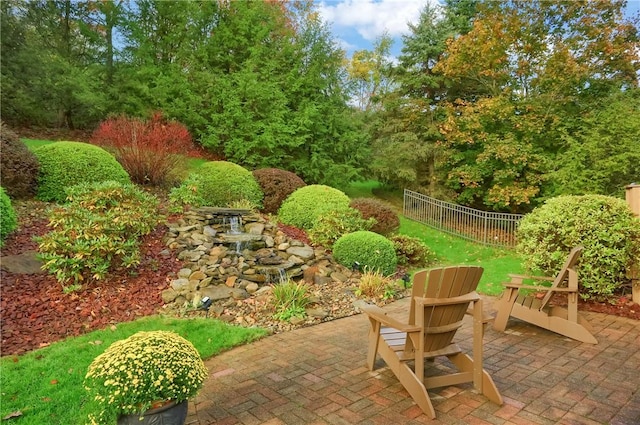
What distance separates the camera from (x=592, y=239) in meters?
5.36

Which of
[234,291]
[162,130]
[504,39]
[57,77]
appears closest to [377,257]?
[234,291]

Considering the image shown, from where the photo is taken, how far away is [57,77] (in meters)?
12.0

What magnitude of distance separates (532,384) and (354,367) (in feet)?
4.69

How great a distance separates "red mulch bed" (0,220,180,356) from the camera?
13.3 ft

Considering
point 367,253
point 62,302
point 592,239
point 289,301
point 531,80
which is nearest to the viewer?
point 62,302

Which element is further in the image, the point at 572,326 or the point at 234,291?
the point at 234,291

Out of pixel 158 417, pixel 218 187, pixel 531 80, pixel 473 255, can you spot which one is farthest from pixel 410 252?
pixel 531 80

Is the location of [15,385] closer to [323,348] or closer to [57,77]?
[323,348]

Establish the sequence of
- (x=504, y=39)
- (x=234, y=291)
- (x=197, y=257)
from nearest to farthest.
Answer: (x=234, y=291)
(x=197, y=257)
(x=504, y=39)

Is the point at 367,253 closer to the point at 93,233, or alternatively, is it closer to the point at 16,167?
the point at 93,233

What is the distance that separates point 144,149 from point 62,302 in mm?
4835

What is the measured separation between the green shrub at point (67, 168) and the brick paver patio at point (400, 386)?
5.51 meters

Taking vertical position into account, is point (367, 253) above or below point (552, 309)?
above

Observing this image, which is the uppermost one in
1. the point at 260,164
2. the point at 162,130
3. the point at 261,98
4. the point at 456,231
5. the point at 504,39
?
the point at 504,39
